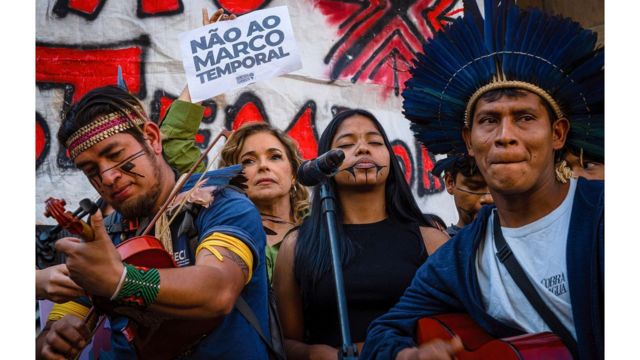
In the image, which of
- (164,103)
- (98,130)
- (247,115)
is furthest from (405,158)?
(98,130)

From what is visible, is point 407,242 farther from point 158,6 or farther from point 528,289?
point 158,6

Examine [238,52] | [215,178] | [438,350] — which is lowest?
[438,350]

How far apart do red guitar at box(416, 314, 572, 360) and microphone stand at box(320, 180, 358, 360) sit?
259 millimetres

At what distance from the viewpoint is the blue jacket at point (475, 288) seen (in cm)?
322

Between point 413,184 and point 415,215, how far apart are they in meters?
0.40

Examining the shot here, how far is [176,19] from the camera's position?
4.64 m

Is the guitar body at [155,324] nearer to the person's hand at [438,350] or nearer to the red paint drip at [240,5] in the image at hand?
the person's hand at [438,350]

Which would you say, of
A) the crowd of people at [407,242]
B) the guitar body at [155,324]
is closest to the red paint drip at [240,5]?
the crowd of people at [407,242]

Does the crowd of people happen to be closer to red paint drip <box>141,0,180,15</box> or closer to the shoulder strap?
the shoulder strap

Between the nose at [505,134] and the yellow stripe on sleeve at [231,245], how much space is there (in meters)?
0.99

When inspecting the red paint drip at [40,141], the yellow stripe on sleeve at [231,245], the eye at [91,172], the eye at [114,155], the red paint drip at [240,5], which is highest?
the red paint drip at [240,5]

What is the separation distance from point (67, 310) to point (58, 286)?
24cm

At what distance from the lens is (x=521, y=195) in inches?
136

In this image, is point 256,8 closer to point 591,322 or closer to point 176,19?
point 176,19
